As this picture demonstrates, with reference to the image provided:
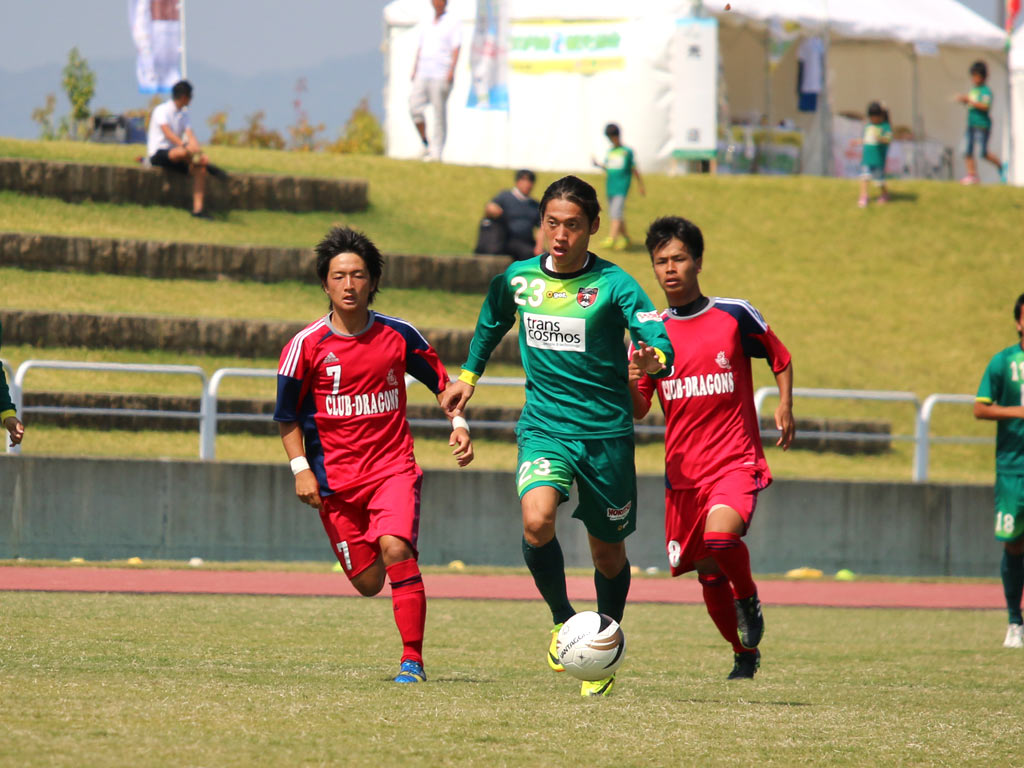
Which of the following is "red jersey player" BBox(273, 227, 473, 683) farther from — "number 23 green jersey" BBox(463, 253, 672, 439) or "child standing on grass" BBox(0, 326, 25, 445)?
"child standing on grass" BBox(0, 326, 25, 445)

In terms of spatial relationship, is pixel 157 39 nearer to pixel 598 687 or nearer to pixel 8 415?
pixel 8 415

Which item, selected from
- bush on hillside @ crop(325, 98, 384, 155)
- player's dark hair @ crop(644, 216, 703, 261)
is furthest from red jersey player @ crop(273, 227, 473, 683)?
bush on hillside @ crop(325, 98, 384, 155)

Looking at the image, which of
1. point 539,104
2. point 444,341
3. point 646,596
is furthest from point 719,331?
point 539,104

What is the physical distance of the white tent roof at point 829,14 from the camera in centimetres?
3084

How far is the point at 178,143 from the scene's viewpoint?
21875mm

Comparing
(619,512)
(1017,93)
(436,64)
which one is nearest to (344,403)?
(619,512)

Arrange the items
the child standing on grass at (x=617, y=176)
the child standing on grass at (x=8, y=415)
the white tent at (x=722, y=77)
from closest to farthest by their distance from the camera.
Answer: the child standing on grass at (x=8, y=415) < the child standing on grass at (x=617, y=176) < the white tent at (x=722, y=77)

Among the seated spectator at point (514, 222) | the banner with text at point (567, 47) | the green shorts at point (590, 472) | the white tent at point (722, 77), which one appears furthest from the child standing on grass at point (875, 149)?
the green shorts at point (590, 472)

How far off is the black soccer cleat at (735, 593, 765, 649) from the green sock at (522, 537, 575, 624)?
892mm

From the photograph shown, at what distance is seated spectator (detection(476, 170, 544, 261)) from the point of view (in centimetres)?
2102

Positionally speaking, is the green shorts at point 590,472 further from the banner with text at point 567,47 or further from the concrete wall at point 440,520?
the banner with text at point 567,47

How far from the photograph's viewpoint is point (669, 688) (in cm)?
726

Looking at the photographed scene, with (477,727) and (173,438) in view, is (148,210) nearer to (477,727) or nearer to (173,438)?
(173,438)

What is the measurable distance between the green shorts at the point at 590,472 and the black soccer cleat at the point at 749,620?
2.84 feet
